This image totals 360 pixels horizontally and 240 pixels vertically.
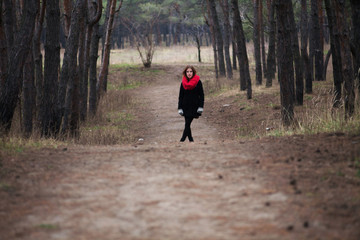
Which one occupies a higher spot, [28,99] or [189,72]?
[189,72]

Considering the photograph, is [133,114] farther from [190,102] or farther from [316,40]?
[190,102]

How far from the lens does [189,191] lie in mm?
4809

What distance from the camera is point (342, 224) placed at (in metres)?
3.79

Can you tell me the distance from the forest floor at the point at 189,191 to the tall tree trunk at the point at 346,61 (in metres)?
1.80

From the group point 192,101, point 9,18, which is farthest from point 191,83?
point 9,18

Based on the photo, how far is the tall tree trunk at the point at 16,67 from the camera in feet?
29.8

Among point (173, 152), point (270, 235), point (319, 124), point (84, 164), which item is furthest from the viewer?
point (319, 124)

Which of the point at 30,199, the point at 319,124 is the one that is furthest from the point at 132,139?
the point at 30,199

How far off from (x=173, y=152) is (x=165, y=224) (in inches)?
127

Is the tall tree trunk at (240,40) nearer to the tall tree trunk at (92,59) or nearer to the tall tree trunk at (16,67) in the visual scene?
the tall tree trunk at (92,59)

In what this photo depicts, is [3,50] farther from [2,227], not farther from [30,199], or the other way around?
[2,227]

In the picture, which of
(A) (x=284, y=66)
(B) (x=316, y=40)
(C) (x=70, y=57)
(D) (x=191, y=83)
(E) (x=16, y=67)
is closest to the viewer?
(E) (x=16, y=67)

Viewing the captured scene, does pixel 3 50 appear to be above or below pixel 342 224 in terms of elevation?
above

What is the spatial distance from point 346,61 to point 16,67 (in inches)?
256
